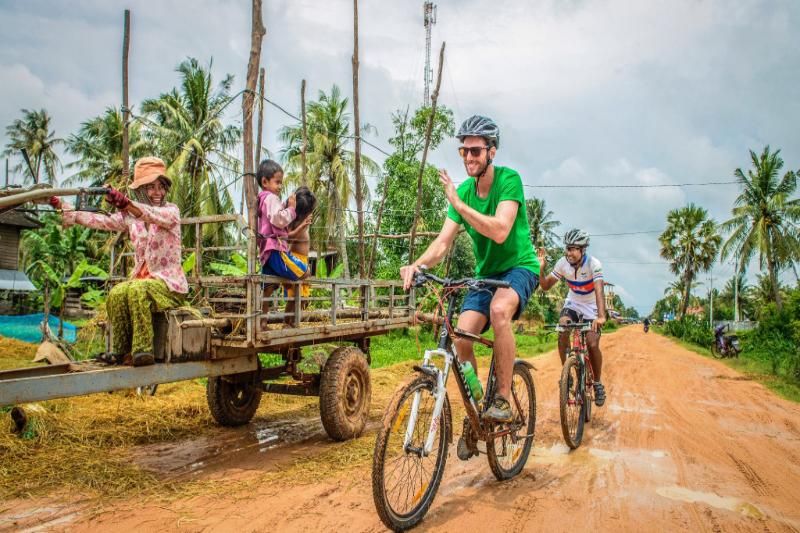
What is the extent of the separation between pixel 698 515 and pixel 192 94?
2896 centimetres

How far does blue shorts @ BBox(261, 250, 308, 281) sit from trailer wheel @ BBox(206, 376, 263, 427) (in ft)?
4.24

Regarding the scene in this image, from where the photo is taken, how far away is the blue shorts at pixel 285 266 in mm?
5437

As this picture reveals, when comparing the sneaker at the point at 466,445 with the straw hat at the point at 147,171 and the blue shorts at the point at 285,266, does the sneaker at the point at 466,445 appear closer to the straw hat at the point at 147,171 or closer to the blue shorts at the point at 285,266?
the blue shorts at the point at 285,266

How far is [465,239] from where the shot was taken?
27891 millimetres

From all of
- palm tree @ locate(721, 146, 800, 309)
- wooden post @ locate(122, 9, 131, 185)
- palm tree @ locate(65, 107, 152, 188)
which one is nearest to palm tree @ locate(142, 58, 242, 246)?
palm tree @ locate(65, 107, 152, 188)

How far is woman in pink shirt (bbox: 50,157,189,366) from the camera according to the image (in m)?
4.21

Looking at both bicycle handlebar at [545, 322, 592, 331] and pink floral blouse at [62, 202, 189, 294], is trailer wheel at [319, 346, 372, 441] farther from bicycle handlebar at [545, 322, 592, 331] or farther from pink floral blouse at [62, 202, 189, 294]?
bicycle handlebar at [545, 322, 592, 331]

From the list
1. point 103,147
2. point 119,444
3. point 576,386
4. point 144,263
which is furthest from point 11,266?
point 576,386

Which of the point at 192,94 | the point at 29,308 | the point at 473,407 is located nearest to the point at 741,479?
the point at 473,407

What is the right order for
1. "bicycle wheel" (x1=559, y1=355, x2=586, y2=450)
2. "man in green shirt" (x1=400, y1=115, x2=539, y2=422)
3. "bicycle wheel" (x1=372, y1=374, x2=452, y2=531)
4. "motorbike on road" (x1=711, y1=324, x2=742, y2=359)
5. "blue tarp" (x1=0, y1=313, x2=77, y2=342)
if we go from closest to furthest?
"bicycle wheel" (x1=372, y1=374, x2=452, y2=531) < "man in green shirt" (x1=400, y1=115, x2=539, y2=422) < "bicycle wheel" (x1=559, y1=355, x2=586, y2=450) < "blue tarp" (x1=0, y1=313, x2=77, y2=342) < "motorbike on road" (x1=711, y1=324, x2=742, y2=359)

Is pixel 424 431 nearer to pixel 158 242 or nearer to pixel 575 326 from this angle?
pixel 158 242

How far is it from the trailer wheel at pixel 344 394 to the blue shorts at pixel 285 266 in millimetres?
916

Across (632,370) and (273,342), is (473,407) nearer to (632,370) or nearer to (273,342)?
(273,342)

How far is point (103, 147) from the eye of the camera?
3127 cm
